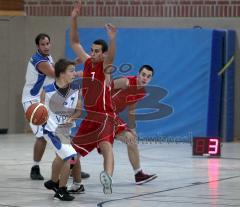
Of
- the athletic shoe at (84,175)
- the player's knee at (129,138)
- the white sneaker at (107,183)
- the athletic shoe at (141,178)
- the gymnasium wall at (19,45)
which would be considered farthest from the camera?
the gymnasium wall at (19,45)

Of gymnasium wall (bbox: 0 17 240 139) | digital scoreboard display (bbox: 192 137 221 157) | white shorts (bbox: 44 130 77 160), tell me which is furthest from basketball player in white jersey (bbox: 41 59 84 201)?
gymnasium wall (bbox: 0 17 240 139)

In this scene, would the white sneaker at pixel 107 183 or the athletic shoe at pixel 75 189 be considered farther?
the athletic shoe at pixel 75 189

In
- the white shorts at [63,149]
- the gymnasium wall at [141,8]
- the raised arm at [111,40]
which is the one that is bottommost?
the white shorts at [63,149]

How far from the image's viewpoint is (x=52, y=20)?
74.1 feet

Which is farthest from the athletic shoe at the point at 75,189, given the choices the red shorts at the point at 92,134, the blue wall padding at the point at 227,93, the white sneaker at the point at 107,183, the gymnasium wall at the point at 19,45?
the gymnasium wall at the point at 19,45

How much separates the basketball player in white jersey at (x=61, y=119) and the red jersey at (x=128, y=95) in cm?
158

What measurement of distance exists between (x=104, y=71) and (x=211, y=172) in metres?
3.41

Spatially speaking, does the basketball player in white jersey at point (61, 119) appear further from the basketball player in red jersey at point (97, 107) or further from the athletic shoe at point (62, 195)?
the basketball player in red jersey at point (97, 107)

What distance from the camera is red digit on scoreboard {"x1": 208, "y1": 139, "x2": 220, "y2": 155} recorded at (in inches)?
631

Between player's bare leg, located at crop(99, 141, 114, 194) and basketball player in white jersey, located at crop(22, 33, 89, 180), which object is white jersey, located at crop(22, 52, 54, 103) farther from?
player's bare leg, located at crop(99, 141, 114, 194)

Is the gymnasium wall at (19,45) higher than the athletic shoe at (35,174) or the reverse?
higher

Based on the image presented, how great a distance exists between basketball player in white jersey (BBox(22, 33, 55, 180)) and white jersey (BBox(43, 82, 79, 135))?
1.37 meters

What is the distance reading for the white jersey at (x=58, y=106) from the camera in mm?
10367

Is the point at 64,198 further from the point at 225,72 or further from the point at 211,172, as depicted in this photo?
the point at 225,72
